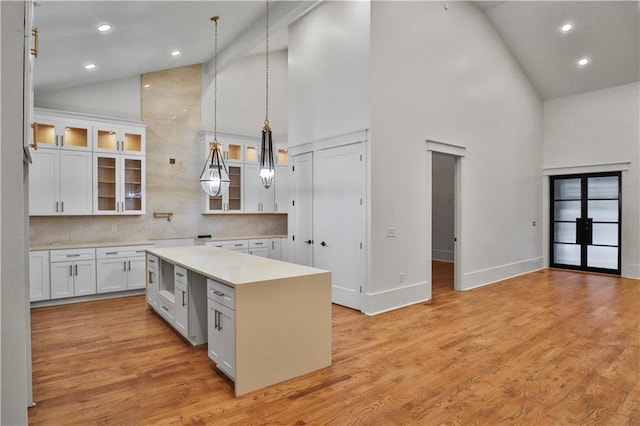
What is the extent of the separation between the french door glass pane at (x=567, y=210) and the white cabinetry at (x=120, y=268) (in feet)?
28.7

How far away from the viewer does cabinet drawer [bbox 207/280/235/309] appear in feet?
9.20

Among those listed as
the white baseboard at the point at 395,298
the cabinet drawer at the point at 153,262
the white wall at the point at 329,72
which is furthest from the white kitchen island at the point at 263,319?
the white wall at the point at 329,72

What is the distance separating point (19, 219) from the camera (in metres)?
1.58

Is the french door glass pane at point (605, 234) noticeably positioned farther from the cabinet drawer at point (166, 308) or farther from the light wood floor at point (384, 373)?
the cabinet drawer at point (166, 308)

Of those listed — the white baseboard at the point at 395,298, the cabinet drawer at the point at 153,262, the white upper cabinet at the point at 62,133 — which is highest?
the white upper cabinet at the point at 62,133

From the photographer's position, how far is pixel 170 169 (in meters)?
6.84

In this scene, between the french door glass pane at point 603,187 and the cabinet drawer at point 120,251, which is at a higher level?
the french door glass pane at point 603,187

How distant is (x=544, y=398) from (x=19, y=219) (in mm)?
3438

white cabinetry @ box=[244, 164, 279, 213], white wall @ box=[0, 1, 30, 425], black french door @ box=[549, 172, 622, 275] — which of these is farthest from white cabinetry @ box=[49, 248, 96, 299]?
black french door @ box=[549, 172, 622, 275]

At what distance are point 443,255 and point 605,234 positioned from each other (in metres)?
3.59

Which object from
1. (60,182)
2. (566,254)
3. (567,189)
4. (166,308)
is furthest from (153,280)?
(567,189)

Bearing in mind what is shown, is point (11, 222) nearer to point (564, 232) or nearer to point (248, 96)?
point (248, 96)

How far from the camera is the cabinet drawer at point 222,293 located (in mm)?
2803

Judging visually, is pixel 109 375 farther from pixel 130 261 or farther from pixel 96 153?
pixel 96 153
